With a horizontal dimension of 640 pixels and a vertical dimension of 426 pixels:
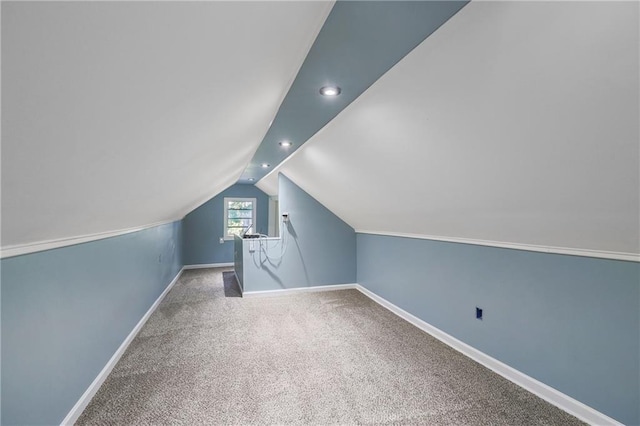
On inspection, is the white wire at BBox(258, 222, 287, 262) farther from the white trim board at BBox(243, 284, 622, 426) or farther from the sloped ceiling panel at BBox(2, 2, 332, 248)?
the sloped ceiling panel at BBox(2, 2, 332, 248)

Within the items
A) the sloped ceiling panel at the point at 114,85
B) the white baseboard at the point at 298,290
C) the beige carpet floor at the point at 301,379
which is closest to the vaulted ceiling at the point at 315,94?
the sloped ceiling panel at the point at 114,85

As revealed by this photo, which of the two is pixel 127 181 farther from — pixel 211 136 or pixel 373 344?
pixel 373 344

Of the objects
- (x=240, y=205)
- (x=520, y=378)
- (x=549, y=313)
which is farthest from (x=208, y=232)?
(x=549, y=313)

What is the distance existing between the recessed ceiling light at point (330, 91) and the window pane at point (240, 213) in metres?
6.09

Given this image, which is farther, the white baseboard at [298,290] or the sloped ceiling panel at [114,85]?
the white baseboard at [298,290]

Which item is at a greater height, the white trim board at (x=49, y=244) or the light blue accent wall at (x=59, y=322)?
the white trim board at (x=49, y=244)

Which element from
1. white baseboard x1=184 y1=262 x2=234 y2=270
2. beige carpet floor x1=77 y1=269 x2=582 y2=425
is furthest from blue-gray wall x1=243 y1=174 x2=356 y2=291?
white baseboard x1=184 y1=262 x2=234 y2=270

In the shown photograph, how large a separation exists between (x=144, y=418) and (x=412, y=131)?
251cm

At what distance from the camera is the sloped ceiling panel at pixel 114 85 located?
0.63 m

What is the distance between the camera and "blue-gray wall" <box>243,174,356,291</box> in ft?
15.1

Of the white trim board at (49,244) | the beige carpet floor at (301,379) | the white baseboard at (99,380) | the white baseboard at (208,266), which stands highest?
the white trim board at (49,244)

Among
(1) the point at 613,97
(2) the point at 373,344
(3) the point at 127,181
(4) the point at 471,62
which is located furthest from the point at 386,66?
(2) the point at 373,344

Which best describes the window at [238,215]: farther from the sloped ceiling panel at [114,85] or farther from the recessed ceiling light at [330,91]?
the recessed ceiling light at [330,91]

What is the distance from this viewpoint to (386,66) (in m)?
1.38
